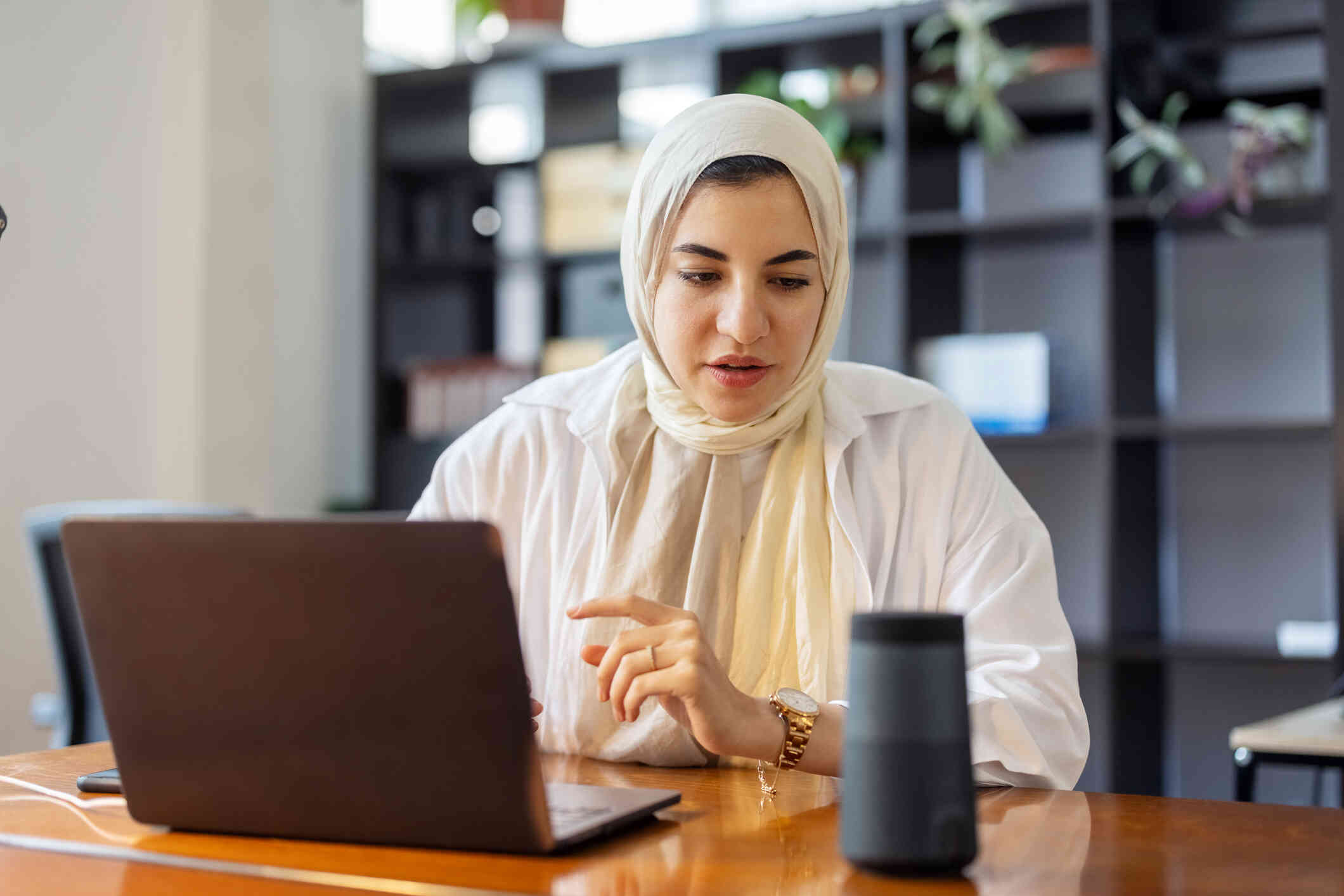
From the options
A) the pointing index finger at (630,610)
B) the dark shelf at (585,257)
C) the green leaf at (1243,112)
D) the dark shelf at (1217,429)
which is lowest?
the pointing index finger at (630,610)

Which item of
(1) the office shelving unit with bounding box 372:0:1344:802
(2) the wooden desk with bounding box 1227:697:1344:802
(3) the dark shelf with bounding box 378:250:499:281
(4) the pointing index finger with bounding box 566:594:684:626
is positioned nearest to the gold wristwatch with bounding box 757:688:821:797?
(4) the pointing index finger with bounding box 566:594:684:626

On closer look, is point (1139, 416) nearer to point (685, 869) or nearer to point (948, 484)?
point (948, 484)

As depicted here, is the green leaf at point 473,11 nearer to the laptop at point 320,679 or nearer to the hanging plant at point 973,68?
the hanging plant at point 973,68

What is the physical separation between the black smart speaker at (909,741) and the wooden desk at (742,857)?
1.2 inches

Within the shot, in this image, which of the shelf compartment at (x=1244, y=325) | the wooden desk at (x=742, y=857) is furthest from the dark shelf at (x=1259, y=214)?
the wooden desk at (x=742, y=857)

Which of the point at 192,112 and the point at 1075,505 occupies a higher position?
the point at 192,112

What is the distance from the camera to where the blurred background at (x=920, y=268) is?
140 inches

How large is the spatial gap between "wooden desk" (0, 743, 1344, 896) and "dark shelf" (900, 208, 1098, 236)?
9.04 ft

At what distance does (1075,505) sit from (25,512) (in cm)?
284

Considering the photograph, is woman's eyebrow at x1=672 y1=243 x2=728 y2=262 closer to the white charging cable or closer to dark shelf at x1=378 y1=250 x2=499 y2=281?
the white charging cable

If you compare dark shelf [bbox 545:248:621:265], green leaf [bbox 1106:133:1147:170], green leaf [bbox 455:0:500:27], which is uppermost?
green leaf [bbox 455:0:500:27]

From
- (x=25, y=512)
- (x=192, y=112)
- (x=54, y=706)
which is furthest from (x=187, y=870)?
(x=192, y=112)

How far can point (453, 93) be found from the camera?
15.3 ft

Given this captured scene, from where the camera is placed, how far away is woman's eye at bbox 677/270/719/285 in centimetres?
154
